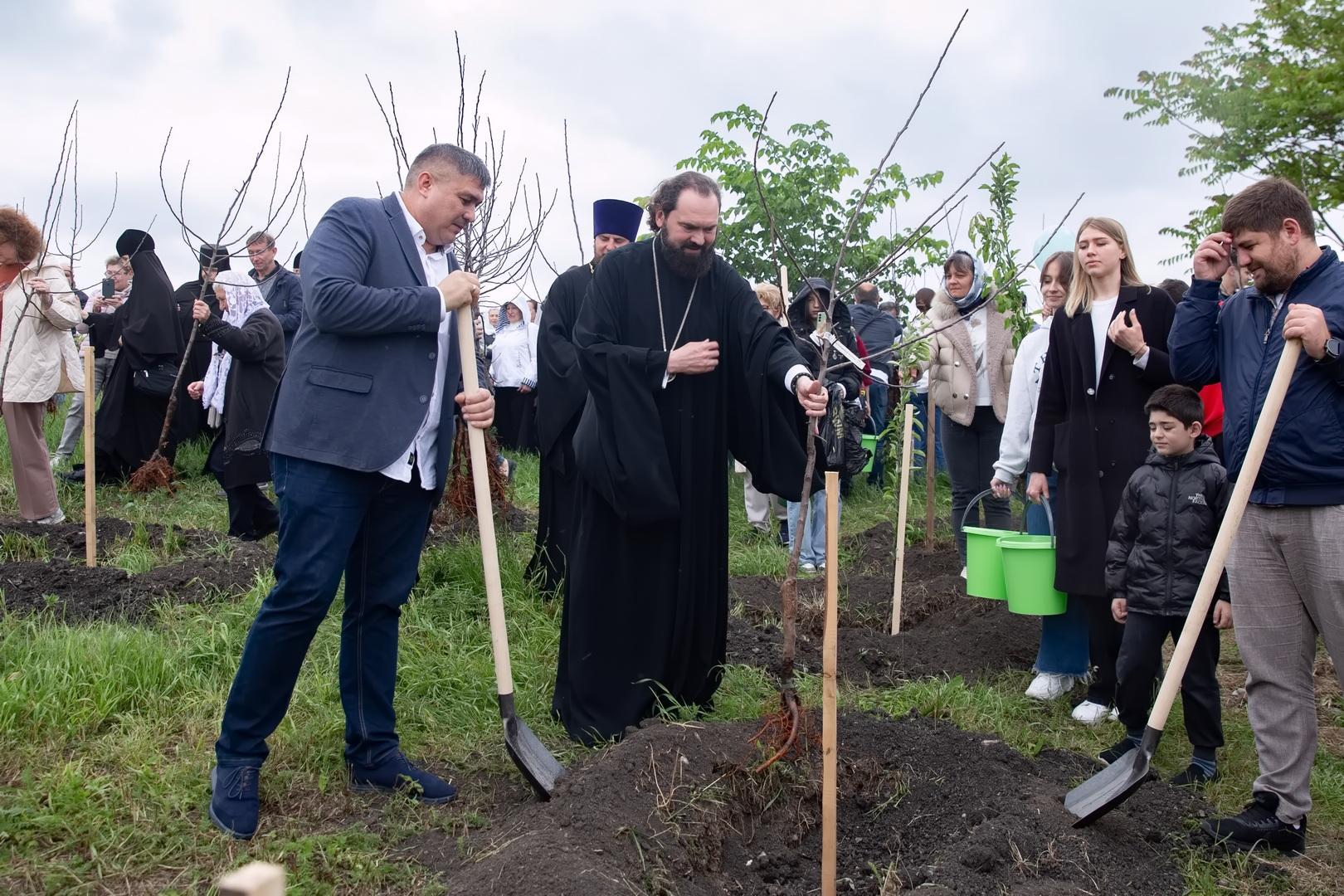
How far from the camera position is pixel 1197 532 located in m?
4.25

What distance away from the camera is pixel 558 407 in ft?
19.2

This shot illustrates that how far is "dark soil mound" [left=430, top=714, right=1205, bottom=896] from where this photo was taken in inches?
126

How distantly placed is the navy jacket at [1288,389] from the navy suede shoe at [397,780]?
9.65 ft

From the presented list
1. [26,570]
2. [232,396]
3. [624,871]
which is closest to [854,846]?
[624,871]

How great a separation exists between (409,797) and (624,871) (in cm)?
103

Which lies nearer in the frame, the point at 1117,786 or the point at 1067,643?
the point at 1117,786

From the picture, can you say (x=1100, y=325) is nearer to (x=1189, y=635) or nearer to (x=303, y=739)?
(x=1189, y=635)

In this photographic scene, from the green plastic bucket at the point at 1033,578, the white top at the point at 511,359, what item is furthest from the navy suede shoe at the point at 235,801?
the white top at the point at 511,359

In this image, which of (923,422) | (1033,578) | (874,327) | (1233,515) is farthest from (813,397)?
(874,327)

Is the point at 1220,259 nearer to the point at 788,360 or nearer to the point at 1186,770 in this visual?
the point at 788,360

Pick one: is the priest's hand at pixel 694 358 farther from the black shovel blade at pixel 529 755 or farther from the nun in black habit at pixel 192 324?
the nun in black habit at pixel 192 324

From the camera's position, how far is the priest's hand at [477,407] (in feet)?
12.0

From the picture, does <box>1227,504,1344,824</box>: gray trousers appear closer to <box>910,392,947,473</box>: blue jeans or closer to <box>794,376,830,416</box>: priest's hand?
<box>794,376,830,416</box>: priest's hand

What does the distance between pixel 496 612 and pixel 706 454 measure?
3.98ft
